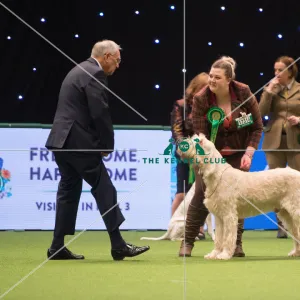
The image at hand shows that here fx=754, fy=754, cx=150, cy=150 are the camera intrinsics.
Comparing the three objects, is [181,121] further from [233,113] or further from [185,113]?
[233,113]

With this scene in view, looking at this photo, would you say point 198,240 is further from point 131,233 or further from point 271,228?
point 271,228

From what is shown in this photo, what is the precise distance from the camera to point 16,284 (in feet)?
12.5

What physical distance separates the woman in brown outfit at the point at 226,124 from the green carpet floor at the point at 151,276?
0.32 meters

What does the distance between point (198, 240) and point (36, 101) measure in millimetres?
2653

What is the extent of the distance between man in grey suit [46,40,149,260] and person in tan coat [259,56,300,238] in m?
2.42

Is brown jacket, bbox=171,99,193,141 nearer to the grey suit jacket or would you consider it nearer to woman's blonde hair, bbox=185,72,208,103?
woman's blonde hair, bbox=185,72,208,103

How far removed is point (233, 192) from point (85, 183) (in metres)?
2.97

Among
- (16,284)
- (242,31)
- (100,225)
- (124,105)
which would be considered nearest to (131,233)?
(100,225)

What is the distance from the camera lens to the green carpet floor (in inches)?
138

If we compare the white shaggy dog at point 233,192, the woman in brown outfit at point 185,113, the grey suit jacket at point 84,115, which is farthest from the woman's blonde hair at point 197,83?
the grey suit jacket at point 84,115

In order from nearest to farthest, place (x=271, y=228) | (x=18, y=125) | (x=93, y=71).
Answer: (x=93, y=71) < (x=18, y=125) < (x=271, y=228)

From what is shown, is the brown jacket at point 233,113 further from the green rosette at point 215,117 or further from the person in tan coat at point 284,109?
the person in tan coat at point 284,109

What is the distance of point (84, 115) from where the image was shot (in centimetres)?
516

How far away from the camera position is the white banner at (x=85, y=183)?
790 centimetres
